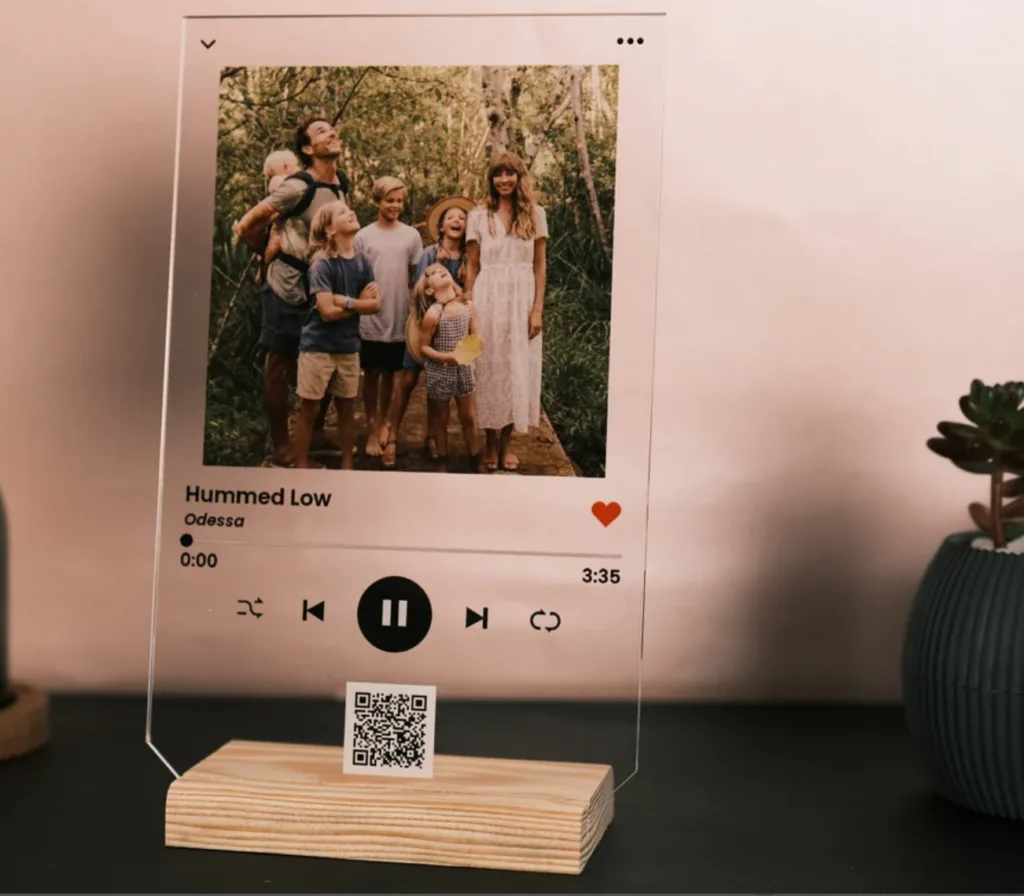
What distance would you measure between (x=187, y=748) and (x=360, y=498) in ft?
0.61

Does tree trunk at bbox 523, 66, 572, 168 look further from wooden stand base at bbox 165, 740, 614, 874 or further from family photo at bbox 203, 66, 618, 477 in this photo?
wooden stand base at bbox 165, 740, 614, 874

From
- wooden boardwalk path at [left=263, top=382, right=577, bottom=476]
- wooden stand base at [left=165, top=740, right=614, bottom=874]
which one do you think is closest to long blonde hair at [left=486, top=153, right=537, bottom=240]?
wooden boardwalk path at [left=263, top=382, right=577, bottom=476]

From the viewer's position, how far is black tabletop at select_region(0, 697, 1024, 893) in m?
0.66

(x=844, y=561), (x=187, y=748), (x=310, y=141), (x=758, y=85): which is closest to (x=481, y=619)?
(x=187, y=748)

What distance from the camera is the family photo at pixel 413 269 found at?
744 mm

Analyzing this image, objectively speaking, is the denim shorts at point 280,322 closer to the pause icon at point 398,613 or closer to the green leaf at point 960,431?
the pause icon at point 398,613

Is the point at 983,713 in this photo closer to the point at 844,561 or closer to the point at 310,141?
the point at 844,561

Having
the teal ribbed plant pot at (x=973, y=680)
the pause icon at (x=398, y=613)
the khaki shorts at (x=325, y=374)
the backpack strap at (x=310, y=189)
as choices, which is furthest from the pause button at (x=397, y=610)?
the teal ribbed plant pot at (x=973, y=680)

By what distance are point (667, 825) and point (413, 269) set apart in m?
0.36

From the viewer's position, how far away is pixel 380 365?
0.76m

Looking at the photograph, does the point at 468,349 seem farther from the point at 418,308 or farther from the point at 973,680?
the point at 973,680

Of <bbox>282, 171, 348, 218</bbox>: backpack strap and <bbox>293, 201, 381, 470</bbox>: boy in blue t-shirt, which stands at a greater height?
<bbox>282, 171, 348, 218</bbox>: backpack strap

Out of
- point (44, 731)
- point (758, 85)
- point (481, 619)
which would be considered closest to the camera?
point (481, 619)
